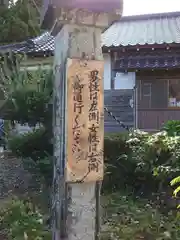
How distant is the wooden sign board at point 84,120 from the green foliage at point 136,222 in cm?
111

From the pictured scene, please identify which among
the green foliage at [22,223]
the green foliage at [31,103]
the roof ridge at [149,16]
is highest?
the roof ridge at [149,16]

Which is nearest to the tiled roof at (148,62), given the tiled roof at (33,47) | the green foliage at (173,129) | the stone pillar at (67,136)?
the tiled roof at (33,47)

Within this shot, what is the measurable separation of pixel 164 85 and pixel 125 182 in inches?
246

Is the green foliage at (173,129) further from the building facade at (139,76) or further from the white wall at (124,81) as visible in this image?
the white wall at (124,81)

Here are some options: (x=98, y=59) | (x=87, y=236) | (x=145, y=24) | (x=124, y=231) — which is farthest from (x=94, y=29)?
(x=145, y=24)

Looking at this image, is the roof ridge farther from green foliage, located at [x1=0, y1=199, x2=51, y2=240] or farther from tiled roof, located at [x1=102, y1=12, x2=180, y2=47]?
green foliage, located at [x1=0, y1=199, x2=51, y2=240]

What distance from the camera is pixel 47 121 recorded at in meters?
6.51

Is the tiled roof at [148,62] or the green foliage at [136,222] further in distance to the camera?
the tiled roof at [148,62]

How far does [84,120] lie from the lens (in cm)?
349

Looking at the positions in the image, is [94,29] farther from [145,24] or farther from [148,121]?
[145,24]

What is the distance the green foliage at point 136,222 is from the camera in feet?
14.0

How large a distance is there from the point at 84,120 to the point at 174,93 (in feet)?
29.8

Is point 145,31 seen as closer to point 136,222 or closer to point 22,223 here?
point 136,222

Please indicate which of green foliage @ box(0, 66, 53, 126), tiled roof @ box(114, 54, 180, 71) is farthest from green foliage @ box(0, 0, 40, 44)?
green foliage @ box(0, 66, 53, 126)
